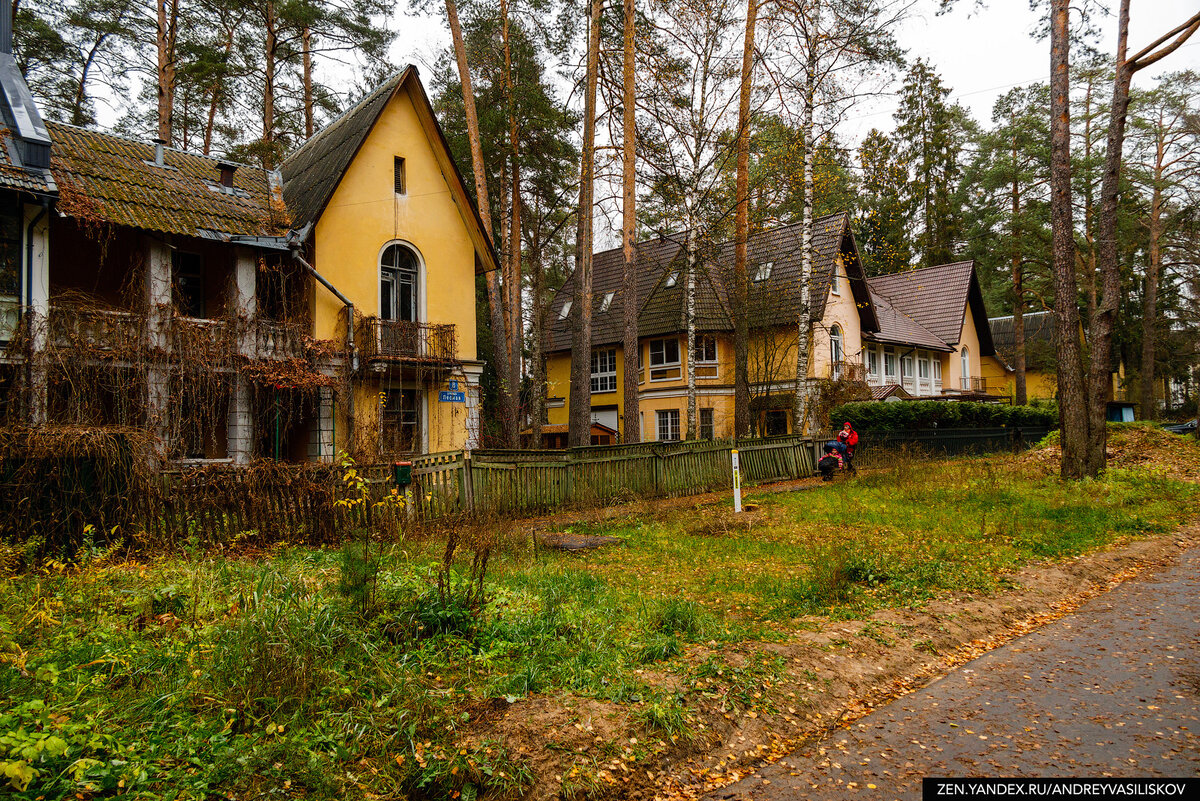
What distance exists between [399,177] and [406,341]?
16.6 ft

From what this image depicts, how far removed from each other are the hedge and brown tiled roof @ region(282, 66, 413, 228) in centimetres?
1834

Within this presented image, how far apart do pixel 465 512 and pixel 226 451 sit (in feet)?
30.4

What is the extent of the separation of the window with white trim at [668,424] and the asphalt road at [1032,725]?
26.5m

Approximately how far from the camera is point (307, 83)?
25.2 metres

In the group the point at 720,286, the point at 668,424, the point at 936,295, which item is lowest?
the point at 668,424

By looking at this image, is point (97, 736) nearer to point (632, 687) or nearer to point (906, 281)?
point (632, 687)

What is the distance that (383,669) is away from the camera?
13.9 feet

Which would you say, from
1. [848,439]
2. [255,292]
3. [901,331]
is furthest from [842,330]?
[255,292]

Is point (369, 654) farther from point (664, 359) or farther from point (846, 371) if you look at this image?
point (846, 371)

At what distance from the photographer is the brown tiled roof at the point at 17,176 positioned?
43.0 feet

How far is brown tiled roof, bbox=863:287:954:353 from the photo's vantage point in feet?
117

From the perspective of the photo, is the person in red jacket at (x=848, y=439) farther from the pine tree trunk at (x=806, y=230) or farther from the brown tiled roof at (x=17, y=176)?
the brown tiled roof at (x=17, y=176)

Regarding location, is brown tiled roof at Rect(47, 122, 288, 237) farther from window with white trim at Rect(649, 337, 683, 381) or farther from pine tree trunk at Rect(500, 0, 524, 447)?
window with white trim at Rect(649, 337, 683, 381)

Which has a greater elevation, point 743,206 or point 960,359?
point 743,206
